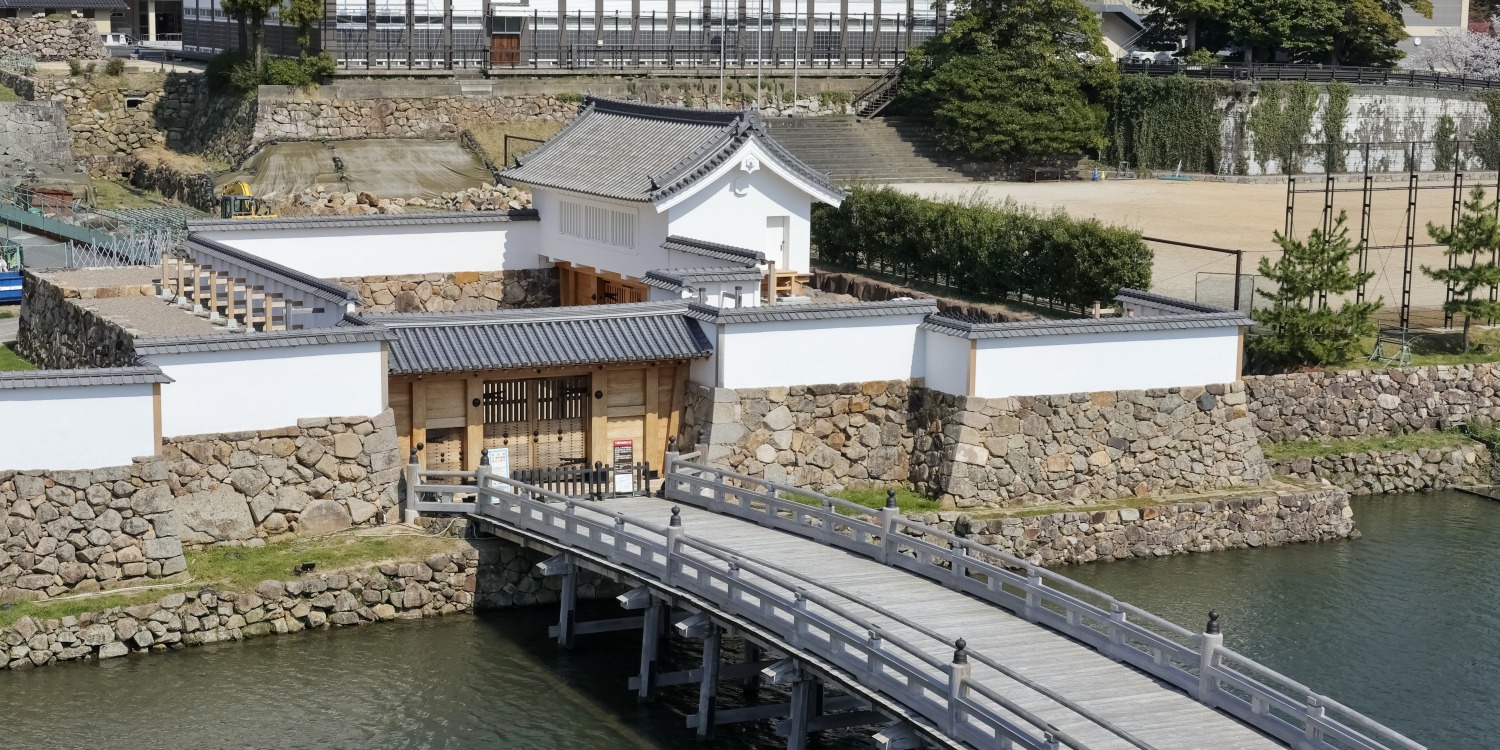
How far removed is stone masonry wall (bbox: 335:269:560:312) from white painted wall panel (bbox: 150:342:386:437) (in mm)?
11165

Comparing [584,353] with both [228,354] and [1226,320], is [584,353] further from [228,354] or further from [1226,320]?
[1226,320]

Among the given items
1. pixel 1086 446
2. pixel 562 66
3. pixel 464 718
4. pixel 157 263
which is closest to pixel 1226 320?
pixel 1086 446

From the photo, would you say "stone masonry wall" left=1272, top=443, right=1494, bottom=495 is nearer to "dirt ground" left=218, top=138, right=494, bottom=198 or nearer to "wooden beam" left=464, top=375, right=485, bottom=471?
"wooden beam" left=464, top=375, right=485, bottom=471

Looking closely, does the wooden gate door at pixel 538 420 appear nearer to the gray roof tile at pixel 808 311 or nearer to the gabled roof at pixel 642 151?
the gray roof tile at pixel 808 311

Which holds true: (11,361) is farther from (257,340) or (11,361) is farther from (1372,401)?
(1372,401)

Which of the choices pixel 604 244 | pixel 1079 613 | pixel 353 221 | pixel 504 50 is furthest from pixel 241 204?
pixel 1079 613

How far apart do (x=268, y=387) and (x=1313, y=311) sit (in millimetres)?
20223

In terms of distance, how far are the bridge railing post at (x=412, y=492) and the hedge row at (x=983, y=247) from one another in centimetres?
1617

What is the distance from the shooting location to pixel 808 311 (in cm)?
3038

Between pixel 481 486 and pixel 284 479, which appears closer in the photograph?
pixel 284 479

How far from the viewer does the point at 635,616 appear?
2667 centimetres

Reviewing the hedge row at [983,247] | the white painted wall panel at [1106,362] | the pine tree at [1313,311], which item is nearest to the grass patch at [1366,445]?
the pine tree at [1313,311]

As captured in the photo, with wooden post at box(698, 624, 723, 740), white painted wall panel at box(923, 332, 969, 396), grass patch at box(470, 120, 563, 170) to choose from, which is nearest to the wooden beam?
wooden post at box(698, 624, 723, 740)

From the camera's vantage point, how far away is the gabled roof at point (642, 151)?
36.5 metres
